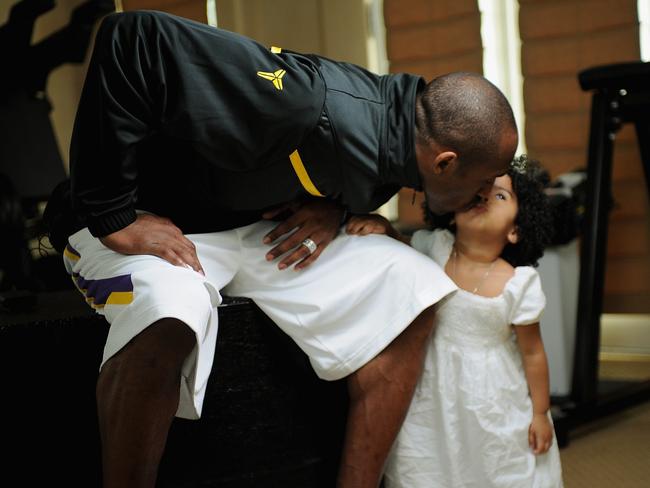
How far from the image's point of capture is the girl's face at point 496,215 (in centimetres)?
144

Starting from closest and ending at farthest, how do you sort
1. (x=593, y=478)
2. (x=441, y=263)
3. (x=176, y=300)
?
(x=176, y=300) → (x=441, y=263) → (x=593, y=478)

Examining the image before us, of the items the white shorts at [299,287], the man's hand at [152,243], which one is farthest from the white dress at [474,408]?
the man's hand at [152,243]

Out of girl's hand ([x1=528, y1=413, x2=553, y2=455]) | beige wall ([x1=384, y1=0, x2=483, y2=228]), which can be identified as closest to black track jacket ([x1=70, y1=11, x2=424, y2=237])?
girl's hand ([x1=528, y1=413, x2=553, y2=455])

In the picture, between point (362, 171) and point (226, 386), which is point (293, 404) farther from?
point (362, 171)

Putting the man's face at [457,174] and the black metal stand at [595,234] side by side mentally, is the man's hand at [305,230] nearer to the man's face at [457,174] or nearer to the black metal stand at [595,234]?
the man's face at [457,174]

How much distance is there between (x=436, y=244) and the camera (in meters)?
1.53

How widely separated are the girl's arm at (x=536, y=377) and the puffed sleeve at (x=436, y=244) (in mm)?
208

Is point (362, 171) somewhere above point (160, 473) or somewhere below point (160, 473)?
above

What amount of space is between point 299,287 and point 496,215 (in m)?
0.40

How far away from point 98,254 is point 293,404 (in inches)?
17.7

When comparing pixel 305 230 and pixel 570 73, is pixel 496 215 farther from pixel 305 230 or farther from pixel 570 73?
pixel 570 73

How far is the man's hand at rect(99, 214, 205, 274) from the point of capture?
4.07ft

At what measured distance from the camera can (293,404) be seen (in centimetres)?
141

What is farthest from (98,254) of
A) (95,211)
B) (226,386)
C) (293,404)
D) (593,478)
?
(593,478)
